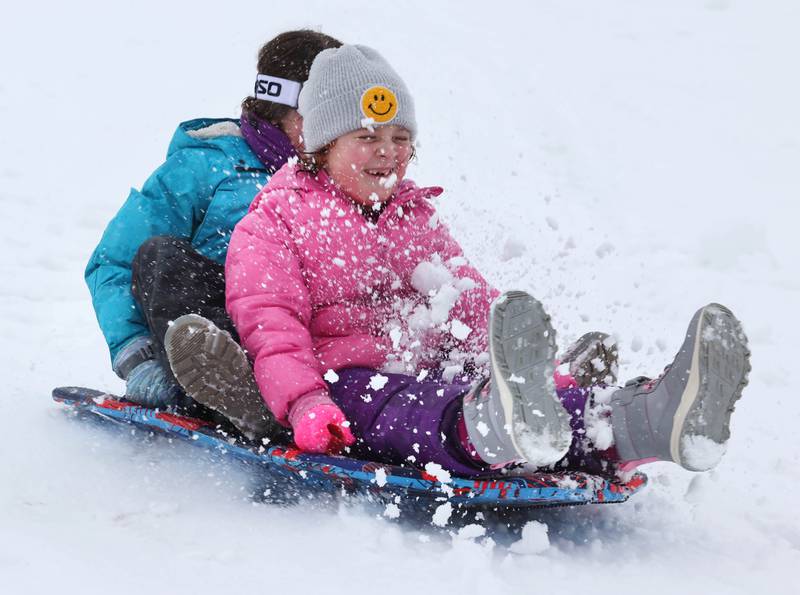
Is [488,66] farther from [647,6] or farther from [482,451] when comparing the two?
[482,451]

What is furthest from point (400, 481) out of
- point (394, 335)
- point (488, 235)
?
point (488, 235)

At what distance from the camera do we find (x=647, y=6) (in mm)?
8930

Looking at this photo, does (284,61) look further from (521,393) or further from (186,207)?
(521,393)

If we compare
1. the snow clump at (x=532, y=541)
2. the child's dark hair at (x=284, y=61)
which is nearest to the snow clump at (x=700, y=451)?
the snow clump at (x=532, y=541)

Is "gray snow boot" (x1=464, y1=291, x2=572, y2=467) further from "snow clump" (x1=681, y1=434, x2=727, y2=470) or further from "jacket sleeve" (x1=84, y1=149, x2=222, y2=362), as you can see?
"jacket sleeve" (x1=84, y1=149, x2=222, y2=362)

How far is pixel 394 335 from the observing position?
7.98ft

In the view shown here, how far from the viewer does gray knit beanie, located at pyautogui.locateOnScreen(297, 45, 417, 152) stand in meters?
2.48

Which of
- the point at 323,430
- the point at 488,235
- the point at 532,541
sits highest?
the point at 488,235

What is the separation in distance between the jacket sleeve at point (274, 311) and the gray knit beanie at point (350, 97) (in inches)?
11.5

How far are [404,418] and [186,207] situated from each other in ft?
4.30

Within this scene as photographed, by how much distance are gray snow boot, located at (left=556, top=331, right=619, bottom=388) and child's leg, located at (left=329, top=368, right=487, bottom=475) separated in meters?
0.49

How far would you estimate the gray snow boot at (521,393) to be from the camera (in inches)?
68.7

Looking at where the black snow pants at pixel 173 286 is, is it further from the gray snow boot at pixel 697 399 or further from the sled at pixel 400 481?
the gray snow boot at pixel 697 399

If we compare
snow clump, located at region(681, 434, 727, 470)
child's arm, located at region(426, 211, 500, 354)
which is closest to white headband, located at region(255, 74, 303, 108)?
child's arm, located at region(426, 211, 500, 354)
